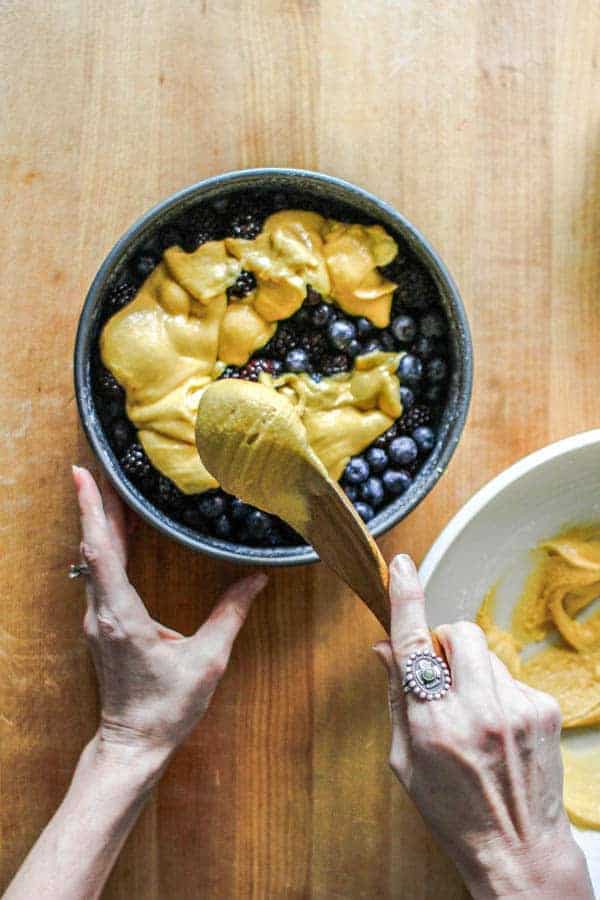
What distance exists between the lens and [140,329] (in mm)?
1047

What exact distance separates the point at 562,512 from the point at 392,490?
240 mm

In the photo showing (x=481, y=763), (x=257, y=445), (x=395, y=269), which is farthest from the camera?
(x=395, y=269)

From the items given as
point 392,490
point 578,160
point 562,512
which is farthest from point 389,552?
point 578,160

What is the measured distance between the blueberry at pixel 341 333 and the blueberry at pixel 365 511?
16 cm

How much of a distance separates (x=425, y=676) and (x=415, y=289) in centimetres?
40

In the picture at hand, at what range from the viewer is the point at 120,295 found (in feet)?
3.49

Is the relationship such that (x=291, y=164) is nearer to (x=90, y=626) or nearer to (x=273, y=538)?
(x=273, y=538)

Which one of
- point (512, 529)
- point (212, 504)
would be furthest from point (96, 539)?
point (512, 529)

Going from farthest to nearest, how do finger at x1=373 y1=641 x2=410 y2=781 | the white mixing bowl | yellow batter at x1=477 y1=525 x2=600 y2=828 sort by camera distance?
yellow batter at x1=477 y1=525 x2=600 y2=828
the white mixing bowl
finger at x1=373 y1=641 x2=410 y2=781

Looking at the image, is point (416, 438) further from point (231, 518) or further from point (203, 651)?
point (203, 651)

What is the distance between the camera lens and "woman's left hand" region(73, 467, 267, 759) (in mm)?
1086

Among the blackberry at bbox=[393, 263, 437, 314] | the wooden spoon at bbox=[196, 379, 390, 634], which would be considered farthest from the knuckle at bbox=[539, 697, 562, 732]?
the blackberry at bbox=[393, 263, 437, 314]

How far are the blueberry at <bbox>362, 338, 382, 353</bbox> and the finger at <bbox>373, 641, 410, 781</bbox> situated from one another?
299 mm

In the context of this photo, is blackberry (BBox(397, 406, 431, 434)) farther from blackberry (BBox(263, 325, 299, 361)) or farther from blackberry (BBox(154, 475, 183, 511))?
blackberry (BBox(154, 475, 183, 511))
